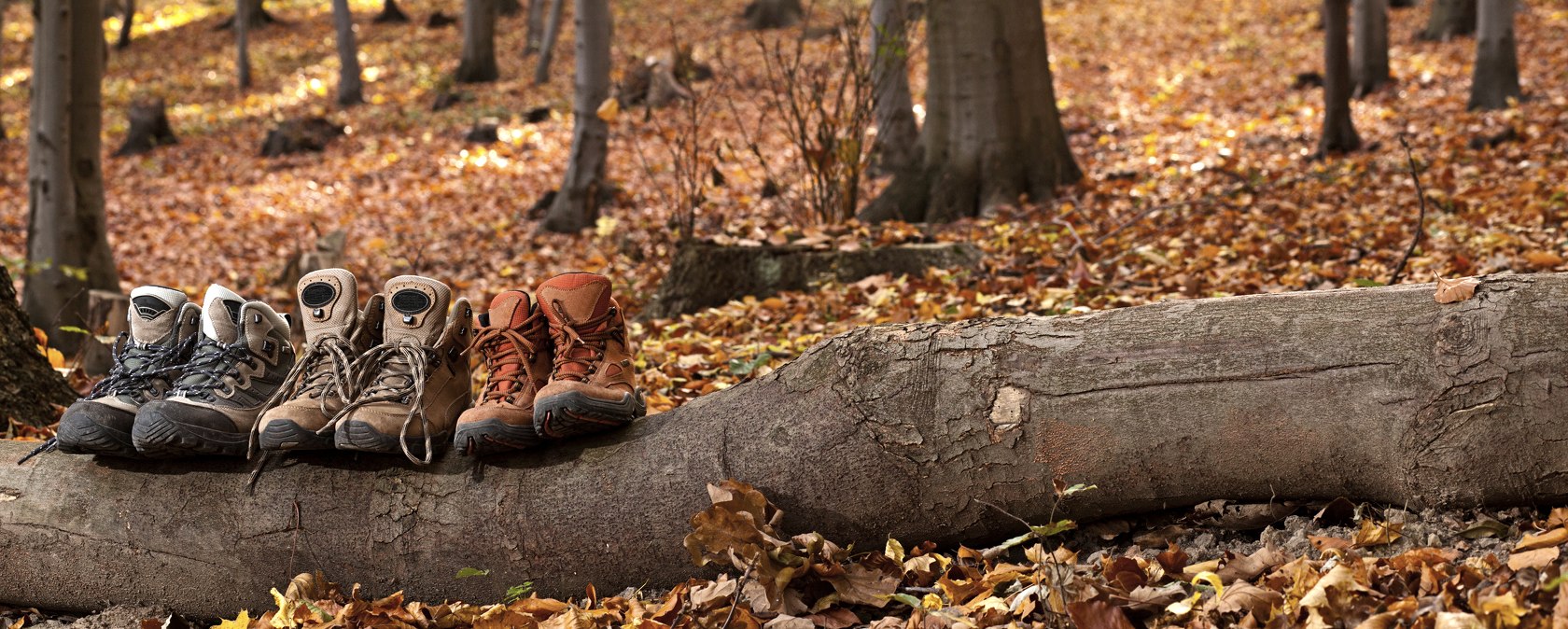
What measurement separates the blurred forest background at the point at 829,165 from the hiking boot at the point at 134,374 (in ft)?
4.75

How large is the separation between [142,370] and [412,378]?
681 mm

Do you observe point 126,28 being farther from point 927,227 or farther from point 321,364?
point 321,364

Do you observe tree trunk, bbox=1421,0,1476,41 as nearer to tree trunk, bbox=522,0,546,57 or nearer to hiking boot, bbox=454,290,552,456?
tree trunk, bbox=522,0,546,57

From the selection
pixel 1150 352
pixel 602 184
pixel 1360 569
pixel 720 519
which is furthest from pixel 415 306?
pixel 602 184

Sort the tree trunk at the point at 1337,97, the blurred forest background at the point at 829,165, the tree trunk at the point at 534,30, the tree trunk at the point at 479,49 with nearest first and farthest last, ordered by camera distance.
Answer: the blurred forest background at the point at 829,165 → the tree trunk at the point at 1337,97 → the tree trunk at the point at 479,49 → the tree trunk at the point at 534,30

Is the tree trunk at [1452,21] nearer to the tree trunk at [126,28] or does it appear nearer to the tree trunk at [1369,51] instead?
the tree trunk at [1369,51]

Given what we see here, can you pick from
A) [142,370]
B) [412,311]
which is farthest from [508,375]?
[142,370]

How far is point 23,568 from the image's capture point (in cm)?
269

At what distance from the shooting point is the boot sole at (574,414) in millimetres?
2461

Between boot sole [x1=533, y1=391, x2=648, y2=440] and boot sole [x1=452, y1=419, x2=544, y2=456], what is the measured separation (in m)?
0.03

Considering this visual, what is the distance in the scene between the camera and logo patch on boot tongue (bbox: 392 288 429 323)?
2.75 meters

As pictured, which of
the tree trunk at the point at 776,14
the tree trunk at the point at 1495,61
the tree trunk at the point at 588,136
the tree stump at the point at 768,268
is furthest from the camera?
the tree trunk at the point at 776,14

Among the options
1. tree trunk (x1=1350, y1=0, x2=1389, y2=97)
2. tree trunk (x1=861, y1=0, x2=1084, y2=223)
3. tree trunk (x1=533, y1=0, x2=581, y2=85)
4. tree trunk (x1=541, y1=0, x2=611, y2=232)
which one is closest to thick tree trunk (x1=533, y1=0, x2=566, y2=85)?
tree trunk (x1=533, y1=0, x2=581, y2=85)

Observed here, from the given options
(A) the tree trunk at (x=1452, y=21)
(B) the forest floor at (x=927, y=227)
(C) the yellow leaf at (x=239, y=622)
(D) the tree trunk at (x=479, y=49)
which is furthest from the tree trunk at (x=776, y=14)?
(C) the yellow leaf at (x=239, y=622)
